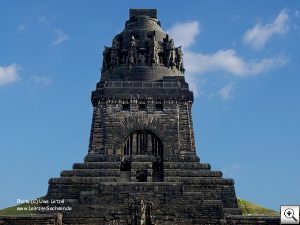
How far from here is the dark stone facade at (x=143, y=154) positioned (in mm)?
30484

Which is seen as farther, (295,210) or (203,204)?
(203,204)

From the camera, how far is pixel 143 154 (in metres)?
36.5

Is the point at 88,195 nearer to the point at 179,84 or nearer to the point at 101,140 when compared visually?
the point at 101,140

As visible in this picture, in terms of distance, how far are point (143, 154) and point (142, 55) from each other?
9.13 meters

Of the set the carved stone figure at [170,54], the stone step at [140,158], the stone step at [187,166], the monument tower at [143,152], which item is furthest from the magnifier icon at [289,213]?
the carved stone figure at [170,54]

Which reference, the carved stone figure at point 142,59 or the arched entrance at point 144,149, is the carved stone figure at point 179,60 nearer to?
the carved stone figure at point 142,59

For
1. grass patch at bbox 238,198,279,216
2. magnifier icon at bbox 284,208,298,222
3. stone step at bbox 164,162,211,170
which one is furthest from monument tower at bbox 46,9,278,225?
grass patch at bbox 238,198,279,216

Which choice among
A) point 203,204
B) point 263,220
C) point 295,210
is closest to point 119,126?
point 203,204

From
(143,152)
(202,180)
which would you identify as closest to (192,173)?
(202,180)

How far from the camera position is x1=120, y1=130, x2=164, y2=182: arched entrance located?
35625 mm

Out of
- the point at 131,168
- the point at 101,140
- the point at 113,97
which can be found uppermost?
the point at 113,97

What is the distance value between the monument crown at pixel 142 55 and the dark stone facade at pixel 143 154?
0.26 feet

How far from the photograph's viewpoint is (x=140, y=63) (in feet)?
135

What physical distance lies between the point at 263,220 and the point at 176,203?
523 cm
